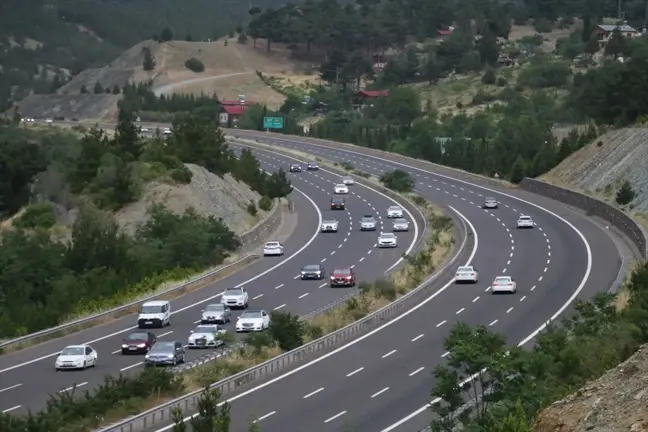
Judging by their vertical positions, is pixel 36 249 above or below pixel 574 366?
below

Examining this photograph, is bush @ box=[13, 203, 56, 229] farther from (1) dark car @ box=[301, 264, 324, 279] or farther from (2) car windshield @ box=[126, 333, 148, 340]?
(2) car windshield @ box=[126, 333, 148, 340]

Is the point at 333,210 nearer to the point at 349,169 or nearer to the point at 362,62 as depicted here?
the point at 349,169

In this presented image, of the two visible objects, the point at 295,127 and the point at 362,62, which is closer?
the point at 295,127

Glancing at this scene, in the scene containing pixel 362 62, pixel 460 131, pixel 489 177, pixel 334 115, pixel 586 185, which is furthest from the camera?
pixel 362 62

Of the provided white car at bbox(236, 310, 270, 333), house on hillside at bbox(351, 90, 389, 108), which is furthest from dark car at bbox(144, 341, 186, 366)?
house on hillside at bbox(351, 90, 389, 108)

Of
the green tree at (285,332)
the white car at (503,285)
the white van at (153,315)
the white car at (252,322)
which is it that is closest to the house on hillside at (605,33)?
the white car at (503,285)

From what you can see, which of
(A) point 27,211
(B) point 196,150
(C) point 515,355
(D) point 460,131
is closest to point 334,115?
(D) point 460,131
